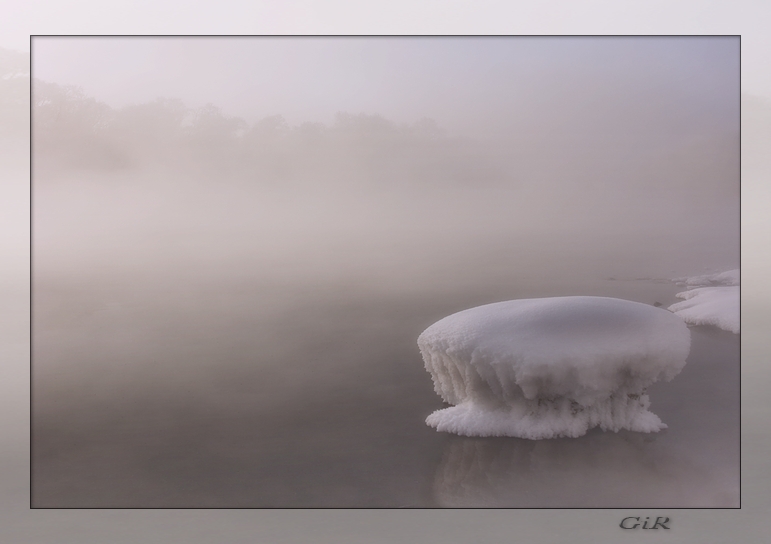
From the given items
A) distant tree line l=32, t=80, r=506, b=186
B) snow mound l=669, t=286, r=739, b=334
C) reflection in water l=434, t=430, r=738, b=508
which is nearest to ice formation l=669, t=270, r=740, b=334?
snow mound l=669, t=286, r=739, b=334

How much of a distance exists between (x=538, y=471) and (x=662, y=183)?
129cm

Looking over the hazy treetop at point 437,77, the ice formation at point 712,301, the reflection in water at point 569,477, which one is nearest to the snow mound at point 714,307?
the ice formation at point 712,301

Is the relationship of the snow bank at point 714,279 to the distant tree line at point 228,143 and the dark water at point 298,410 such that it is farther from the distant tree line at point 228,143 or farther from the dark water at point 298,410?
the distant tree line at point 228,143

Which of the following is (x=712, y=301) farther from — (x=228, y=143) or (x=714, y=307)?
(x=228, y=143)

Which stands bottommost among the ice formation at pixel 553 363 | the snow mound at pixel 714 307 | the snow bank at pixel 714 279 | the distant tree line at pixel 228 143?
the ice formation at pixel 553 363

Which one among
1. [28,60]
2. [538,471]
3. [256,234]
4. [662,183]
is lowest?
[538,471]

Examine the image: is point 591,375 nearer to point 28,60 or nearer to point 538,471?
point 538,471

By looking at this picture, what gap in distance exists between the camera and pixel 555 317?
7.85ft

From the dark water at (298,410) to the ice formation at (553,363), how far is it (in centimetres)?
6

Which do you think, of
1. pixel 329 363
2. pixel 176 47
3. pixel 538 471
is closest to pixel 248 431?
pixel 329 363

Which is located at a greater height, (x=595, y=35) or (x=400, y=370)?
(x=595, y=35)

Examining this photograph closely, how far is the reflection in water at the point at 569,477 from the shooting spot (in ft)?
7.89

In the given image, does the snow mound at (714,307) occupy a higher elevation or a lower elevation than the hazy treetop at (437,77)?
lower
